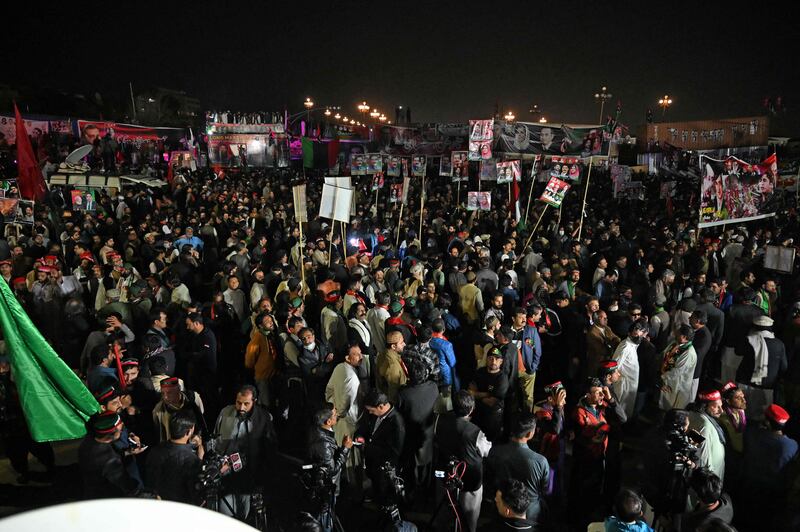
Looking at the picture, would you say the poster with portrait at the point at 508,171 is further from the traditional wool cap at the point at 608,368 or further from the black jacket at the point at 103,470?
the black jacket at the point at 103,470

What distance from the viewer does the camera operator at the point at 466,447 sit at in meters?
4.00

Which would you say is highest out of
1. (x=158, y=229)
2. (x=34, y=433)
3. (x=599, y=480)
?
(x=158, y=229)

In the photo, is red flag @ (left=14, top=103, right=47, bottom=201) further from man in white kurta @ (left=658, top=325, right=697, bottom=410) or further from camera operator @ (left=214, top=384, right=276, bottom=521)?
man in white kurta @ (left=658, top=325, right=697, bottom=410)

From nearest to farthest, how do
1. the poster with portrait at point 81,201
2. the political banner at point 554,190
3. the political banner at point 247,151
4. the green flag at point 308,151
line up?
the political banner at point 554,190 → the poster with portrait at point 81,201 → the political banner at point 247,151 → the green flag at point 308,151

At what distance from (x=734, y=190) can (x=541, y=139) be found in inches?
406

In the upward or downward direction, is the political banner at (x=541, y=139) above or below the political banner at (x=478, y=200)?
above

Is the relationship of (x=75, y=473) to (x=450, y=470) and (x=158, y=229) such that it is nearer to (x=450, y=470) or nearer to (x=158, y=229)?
(x=450, y=470)

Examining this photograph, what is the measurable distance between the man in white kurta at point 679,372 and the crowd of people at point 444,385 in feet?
0.07

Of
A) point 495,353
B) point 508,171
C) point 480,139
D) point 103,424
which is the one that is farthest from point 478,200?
point 103,424

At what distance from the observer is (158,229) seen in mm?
12180

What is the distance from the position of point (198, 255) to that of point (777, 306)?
11441 millimetres

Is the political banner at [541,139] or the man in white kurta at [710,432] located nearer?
the man in white kurta at [710,432]

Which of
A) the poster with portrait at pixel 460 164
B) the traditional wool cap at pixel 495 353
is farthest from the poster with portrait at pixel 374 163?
the traditional wool cap at pixel 495 353

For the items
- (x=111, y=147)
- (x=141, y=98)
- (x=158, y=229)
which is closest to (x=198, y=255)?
(x=158, y=229)
